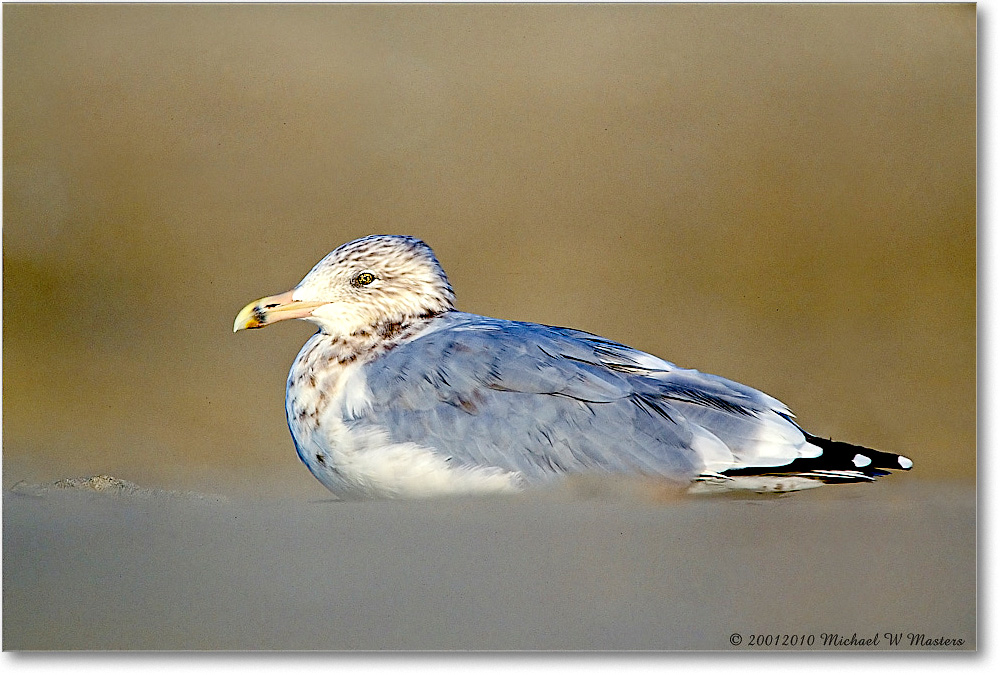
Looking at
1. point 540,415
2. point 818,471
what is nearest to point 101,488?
point 540,415

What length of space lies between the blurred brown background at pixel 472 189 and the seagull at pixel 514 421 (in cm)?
31

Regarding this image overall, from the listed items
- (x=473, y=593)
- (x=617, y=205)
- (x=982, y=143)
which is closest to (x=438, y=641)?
(x=473, y=593)

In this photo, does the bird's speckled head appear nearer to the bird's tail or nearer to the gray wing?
the gray wing

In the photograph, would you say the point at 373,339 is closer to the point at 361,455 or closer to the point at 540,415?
the point at 361,455

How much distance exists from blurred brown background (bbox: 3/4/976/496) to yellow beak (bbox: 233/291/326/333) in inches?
8.7

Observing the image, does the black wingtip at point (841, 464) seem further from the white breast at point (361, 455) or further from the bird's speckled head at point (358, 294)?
the bird's speckled head at point (358, 294)

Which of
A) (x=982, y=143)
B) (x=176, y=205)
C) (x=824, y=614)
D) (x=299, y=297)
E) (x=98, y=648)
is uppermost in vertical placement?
(x=982, y=143)

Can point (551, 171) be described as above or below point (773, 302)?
above

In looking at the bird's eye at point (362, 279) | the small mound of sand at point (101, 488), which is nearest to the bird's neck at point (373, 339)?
the bird's eye at point (362, 279)

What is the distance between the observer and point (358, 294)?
2.49m

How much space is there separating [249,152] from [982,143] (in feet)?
6.89

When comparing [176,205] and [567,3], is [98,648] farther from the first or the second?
[567,3]

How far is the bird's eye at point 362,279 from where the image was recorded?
8.22 ft

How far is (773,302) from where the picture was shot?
2.75 m
